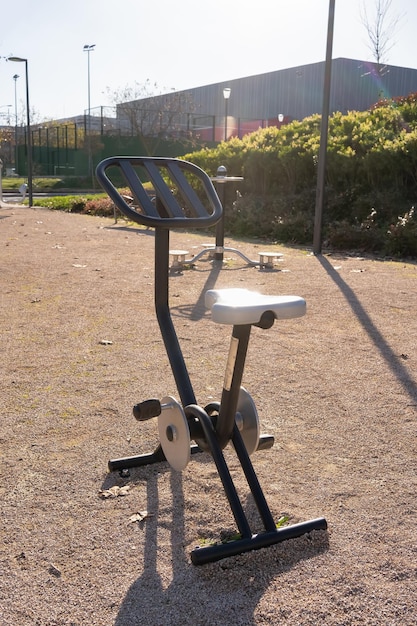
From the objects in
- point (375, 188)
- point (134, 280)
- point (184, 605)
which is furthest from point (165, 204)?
point (375, 188)

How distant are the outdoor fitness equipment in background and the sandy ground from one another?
0.23 feet

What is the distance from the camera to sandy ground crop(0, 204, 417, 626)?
6.78 ft

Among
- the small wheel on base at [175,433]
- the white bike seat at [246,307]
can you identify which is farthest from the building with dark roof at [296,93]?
the white bike seat at [246,307]

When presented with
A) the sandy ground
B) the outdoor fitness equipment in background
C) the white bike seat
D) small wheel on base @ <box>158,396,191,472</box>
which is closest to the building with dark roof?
the sandy ground

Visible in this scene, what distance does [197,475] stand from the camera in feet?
9.45

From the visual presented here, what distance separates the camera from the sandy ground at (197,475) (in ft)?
A: 6.78

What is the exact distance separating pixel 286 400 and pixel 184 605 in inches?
73.4

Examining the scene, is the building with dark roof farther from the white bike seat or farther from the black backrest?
the white bike seat

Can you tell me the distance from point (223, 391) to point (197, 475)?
0.62m

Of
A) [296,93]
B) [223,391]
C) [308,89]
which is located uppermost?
[308,89]

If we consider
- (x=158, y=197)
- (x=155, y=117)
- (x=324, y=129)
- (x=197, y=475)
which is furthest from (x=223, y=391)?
(x=155, y=117)

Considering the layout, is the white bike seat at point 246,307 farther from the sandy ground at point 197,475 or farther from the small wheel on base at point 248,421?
the sandy ground at point 197,475

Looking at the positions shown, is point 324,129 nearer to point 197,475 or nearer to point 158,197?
point 158,197

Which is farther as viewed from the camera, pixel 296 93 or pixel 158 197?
pixel 296 93
